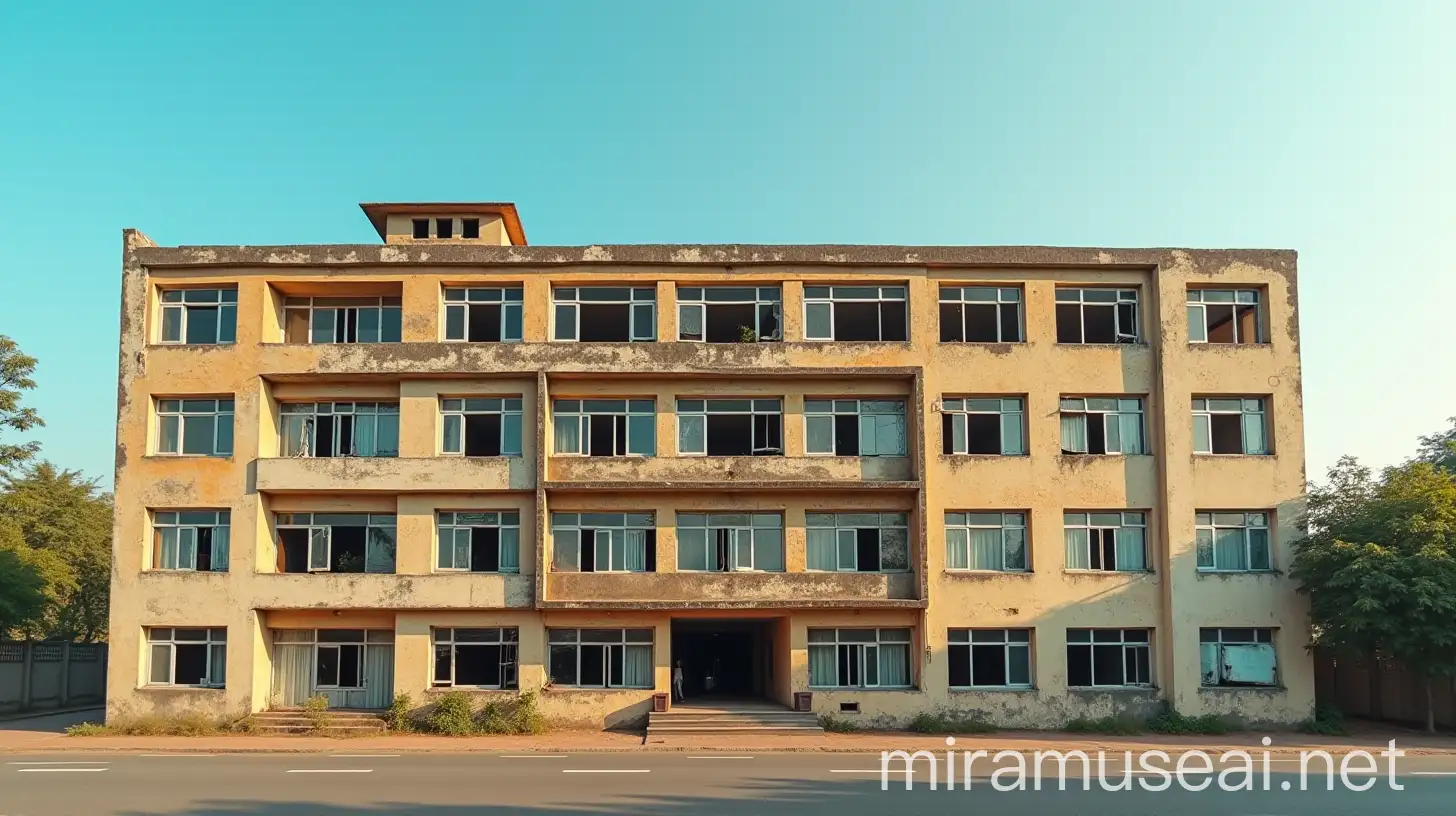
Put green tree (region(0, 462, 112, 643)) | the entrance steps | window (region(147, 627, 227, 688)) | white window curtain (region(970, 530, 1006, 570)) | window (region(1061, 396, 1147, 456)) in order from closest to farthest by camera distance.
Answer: the entrance steps → window (region(147, 627, 227, 688)) → white window curtain (region(970, 530, 1006, 570)) → window (region(1061, 396, 1147, 456)) → green tree (region(0, 462, 112, 643))

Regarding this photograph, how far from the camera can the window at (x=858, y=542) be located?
2739 centimetres

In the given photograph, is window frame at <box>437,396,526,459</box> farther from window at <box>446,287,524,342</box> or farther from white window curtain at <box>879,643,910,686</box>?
white window curtain at <box>879,643,910,686</box>

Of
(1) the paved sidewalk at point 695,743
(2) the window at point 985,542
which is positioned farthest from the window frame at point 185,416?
(2) the window at point 985,542

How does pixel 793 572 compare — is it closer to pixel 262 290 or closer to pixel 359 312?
pixel 359 312

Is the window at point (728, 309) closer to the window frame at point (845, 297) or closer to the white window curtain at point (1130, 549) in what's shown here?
the window frame at point (845, 297)

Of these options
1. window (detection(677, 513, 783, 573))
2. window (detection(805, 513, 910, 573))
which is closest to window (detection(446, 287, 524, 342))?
window (detection(677, 513, 783, 573))

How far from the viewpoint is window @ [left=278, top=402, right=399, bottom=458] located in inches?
1103

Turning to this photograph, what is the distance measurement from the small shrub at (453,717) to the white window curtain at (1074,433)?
16.3 meters

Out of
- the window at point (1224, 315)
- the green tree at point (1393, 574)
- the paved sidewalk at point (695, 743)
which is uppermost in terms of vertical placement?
the window at point (1224, 315)

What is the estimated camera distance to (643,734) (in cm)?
2539

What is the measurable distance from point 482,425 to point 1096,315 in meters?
16.3

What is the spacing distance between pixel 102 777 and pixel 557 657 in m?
11.0

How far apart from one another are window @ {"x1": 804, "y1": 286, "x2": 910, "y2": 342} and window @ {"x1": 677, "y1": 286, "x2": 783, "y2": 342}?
944 millimetres

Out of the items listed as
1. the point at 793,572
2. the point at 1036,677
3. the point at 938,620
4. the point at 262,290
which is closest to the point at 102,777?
the point at 262,290
